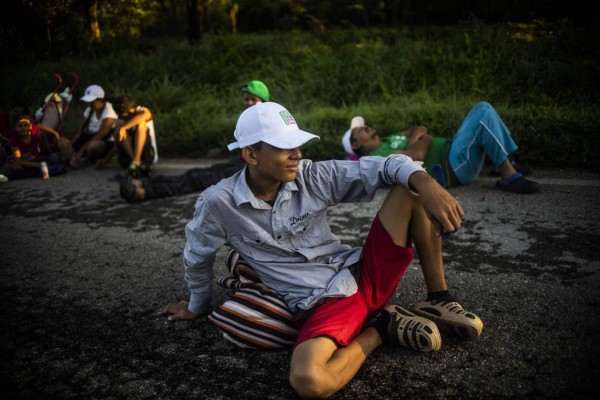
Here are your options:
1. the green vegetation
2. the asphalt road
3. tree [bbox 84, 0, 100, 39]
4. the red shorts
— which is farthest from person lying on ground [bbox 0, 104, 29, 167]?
tree [bbox 84, 0, 100, 39]

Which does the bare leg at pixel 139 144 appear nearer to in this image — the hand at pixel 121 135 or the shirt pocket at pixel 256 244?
the hand at pixel 121 135

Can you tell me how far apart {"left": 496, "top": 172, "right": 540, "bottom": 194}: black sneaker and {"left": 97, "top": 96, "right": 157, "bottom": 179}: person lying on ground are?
15.1 feet

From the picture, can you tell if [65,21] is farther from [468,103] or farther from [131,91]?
[468,103]

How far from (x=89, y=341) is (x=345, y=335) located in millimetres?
1498

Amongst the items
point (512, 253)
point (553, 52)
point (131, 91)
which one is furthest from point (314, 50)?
point (512, 253)

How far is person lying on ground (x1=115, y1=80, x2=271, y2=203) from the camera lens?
541 cm

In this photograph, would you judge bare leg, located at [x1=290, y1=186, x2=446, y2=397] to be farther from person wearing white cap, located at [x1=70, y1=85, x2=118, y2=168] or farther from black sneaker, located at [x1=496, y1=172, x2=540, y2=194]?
person wearing white cap, located at [x1=70, y1=85, x2=118, y2=168]

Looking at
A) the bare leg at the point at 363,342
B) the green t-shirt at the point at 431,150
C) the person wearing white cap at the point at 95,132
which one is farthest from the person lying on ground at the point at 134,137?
the bare leg at the point at 363,342

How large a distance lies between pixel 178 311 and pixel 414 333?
141 centimetres

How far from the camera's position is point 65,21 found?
16.0 metres

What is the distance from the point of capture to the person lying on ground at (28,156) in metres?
7.27

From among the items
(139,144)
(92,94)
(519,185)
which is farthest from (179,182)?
(519,185)

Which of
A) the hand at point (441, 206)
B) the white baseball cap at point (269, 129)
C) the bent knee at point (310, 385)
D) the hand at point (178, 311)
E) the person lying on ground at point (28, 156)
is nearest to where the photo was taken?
the bent knee at point (310, 385)

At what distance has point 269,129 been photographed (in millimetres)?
2318
